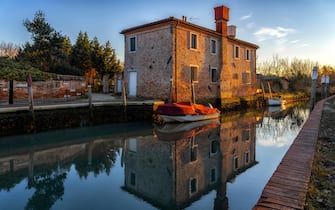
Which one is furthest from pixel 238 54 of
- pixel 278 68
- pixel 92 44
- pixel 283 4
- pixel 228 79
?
pixel 278 68

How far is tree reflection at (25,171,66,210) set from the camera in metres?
4.72

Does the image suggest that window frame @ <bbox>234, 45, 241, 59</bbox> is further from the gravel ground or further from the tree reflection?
the tree reflection

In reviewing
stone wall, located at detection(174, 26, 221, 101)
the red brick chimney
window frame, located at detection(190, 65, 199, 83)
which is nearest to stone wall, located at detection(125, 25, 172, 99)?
stone wall, located at detection(174, 26, 221, 101)

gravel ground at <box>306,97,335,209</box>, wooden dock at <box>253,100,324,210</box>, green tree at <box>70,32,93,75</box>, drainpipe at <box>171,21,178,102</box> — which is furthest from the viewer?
green tree at <box>70,32,93,75</box>

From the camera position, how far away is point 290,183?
11.2 feet

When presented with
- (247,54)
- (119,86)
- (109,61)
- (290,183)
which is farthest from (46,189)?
(247,54)

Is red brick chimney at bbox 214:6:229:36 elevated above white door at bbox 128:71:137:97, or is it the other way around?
red brick chimney at bbox 214:6:229:36

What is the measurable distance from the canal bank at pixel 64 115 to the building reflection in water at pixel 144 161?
107cm

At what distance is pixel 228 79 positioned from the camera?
22094mm

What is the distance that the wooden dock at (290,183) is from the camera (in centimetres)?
292

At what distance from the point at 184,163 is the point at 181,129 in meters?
5.23

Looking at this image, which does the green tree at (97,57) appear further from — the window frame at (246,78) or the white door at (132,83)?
the window frame at (246,78)

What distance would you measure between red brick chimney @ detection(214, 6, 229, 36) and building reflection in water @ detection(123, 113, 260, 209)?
455 inches

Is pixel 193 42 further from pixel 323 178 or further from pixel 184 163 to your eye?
pixel 323 178
